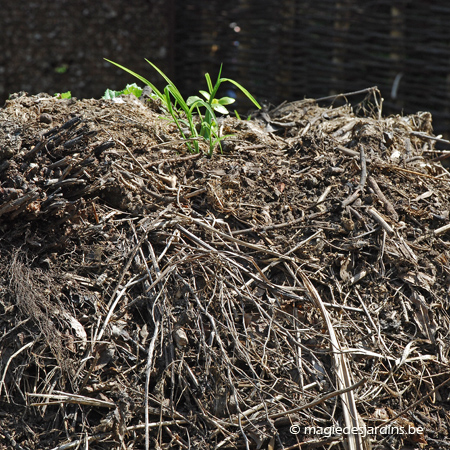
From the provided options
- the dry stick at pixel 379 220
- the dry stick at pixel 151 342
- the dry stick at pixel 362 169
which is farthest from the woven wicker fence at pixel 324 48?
the dry stick at pixel 151 342

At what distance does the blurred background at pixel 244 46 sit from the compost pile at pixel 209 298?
310 centimetres

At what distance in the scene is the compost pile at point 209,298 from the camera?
4.92ft

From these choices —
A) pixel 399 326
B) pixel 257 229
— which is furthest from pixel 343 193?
pixel 399 326

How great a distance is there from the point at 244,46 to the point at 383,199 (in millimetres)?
4439

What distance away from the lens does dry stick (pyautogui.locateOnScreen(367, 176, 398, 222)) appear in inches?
80.2

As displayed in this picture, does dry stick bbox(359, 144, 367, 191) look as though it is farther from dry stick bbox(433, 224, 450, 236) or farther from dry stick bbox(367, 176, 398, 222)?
dry stick bbox(433, 224, 450, 236)

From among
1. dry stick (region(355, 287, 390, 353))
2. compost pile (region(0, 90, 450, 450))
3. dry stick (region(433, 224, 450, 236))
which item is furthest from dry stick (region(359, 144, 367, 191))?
dry stick (region(355, 287, 390, 353))

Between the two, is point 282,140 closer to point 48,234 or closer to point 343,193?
point 343,193

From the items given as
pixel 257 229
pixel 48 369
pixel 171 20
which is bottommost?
pixel 171 20

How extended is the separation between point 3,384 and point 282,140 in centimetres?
163

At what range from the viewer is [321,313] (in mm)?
1695

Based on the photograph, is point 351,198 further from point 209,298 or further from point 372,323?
point 209,298

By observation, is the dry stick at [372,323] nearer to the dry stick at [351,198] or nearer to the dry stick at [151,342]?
the dry stick at [351,198]

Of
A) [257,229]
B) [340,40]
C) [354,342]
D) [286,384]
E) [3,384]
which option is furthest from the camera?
[340,40]
